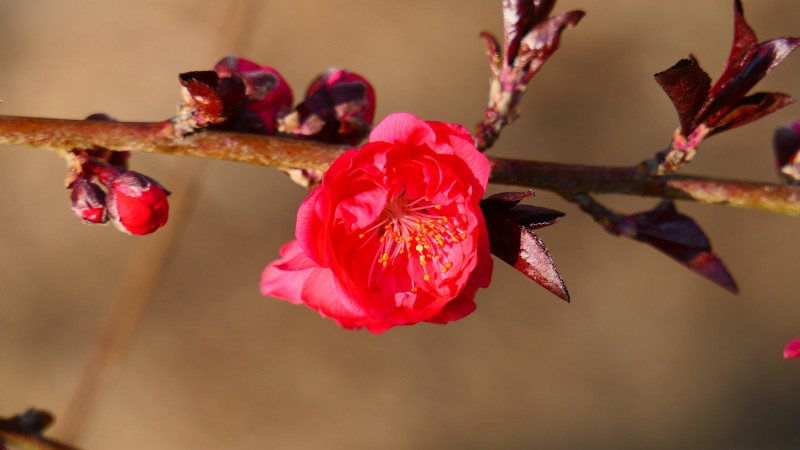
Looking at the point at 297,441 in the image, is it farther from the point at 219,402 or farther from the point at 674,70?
the point at 674,70

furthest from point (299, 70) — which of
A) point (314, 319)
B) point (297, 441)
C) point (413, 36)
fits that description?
point (297, 441)

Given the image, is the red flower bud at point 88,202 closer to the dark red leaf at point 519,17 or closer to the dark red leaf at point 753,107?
the dark red leaf at point 519,17

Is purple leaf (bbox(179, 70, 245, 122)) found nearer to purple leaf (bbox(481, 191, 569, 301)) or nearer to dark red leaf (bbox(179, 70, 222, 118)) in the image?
dark red leaf (bbox(179, 70, 222, 118))

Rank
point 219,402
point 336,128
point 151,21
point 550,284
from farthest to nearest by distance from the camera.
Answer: point 151,21 < point 219,402 < point 336,128 < point 550,284

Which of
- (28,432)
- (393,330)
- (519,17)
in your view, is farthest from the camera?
(393,330)

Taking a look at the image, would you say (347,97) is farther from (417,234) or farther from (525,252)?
(525,252)

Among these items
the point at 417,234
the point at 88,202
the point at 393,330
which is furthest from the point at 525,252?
the point at 393,330
